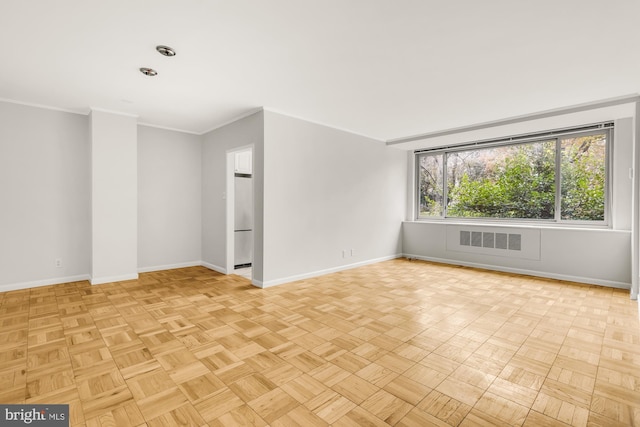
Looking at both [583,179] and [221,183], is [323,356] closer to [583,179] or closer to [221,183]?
[221,183]

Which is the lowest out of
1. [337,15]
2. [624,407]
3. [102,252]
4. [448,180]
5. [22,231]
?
[624,407]

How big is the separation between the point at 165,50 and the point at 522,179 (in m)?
5.85

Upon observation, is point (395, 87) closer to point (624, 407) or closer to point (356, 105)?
point (356, 105)

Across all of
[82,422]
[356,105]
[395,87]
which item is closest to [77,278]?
[82,422]

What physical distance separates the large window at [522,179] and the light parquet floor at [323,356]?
5.27 feet

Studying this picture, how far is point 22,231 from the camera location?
159 inches

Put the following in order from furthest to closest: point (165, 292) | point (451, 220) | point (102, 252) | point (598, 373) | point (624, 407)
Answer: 1. point (451, 220)
2. point (102, 252)
3. point (165, 292)
4. point (598, 373)
5. point (624, 407)

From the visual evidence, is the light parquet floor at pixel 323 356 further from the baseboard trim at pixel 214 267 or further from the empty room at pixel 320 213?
the baseboard trim at pixel 214 267

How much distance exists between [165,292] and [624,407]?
439 centimetres

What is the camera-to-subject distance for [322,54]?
8.75 feet

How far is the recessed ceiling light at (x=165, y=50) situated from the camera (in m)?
2.55

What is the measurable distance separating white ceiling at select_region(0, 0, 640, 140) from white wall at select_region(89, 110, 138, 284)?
36cm

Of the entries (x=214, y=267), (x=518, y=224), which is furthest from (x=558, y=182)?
(x=214, y=267)

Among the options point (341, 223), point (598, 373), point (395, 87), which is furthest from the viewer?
point (341, 223)
